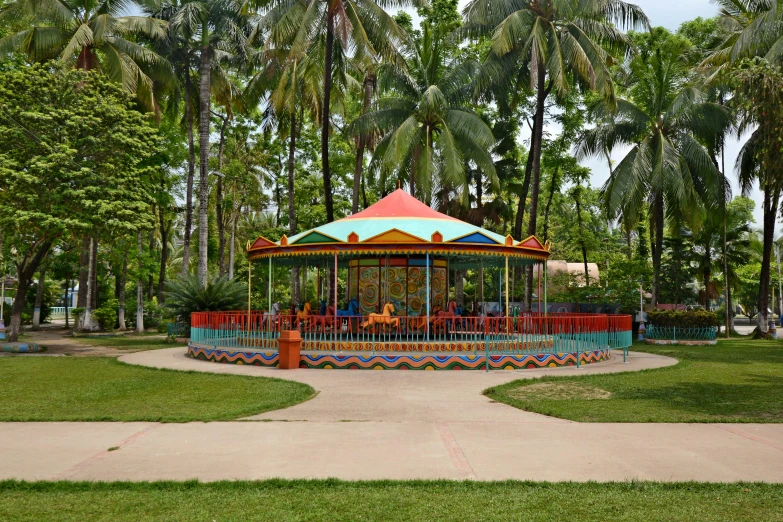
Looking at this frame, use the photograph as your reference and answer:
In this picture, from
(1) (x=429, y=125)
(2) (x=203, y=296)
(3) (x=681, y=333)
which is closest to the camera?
(2) (x=203, y=296)

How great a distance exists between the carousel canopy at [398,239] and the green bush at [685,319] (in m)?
9.90

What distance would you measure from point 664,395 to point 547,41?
55.8 feet

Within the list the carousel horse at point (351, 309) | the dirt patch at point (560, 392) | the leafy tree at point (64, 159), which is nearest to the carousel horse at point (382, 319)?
the carousel horse at point (351, 309)

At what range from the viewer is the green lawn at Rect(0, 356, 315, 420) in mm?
9797

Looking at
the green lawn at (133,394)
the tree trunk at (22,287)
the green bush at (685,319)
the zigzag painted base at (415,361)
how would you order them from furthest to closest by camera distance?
the green bush at (685,319) → the tree trunk at (22,287) → the zigzag painted base at (415,361) → the green lawn at (133,394)

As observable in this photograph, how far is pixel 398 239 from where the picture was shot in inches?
677

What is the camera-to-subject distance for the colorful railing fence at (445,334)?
1664 centimetres

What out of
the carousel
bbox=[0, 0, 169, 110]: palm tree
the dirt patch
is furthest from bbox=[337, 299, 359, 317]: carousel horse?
bbox=[0, 0, 169, 110]: palm tree

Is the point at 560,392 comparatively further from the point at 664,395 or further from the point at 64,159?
the point at 64,159

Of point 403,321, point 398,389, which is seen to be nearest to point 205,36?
point 403,321

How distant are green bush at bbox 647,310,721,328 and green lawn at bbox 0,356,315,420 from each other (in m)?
19.4

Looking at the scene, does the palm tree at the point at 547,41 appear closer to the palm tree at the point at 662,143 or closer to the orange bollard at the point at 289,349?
the palm tree at the point at 662,143

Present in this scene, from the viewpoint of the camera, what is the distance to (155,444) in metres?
7.82

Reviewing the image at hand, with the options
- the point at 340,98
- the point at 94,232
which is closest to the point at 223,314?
the point at 94,232
